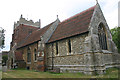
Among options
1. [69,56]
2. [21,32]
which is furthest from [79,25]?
[21,32]

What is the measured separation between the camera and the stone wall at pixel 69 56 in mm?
14059

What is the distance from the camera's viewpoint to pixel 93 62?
484 inches

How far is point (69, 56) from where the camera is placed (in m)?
15.6

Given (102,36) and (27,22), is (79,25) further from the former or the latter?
(27,22)

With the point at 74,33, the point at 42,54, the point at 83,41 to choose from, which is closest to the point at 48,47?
the point at 42,54

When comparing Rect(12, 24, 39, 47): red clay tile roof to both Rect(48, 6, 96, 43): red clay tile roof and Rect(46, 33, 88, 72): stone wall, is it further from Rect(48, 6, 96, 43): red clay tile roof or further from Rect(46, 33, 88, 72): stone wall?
Rect(46, 33, 88, 72): stone wall

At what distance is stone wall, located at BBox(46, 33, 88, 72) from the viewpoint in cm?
1406

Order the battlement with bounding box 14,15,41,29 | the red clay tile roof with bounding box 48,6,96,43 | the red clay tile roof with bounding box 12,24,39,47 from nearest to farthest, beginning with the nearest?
the red clay tile roof with bounding box 48,6,96,43 < the red clay tile roof with bounding box 12,24,39,47 < the battlement with bounding box 14,15,41,29

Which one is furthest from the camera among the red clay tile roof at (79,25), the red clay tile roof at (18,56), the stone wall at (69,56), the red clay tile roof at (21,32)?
the red clay tile roof at (21,32)

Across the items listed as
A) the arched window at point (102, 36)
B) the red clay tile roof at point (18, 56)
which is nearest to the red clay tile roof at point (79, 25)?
the arched window at point (102, 36)

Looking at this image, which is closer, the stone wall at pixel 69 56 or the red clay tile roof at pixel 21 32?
the stone wall at pixel 69 56

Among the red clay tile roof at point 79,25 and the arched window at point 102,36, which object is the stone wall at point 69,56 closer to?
the red clay tile roof at point 79,25

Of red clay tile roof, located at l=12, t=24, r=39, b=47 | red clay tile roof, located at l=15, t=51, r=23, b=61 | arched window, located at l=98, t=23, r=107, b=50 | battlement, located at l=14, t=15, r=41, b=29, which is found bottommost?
red clay tile roof, located at l=15, t=51, r=23, b=61

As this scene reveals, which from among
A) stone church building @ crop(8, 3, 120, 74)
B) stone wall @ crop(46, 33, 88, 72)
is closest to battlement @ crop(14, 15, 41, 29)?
stone church building @ crop(8, 3, 120, 74)
